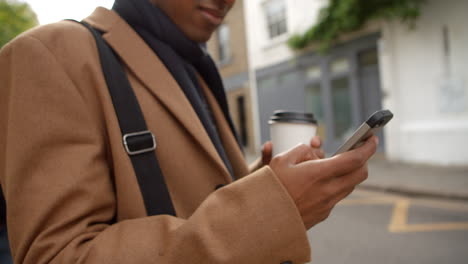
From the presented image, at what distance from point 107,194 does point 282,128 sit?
0.58m

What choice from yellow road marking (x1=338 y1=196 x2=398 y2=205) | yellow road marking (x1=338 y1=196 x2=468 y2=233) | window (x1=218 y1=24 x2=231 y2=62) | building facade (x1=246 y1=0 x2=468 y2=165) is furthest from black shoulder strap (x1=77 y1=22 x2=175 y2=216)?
window (x1=218 y1=24 x2=231 y2=62)

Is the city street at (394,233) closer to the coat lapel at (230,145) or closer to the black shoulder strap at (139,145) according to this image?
the coat lapel at (230,145)

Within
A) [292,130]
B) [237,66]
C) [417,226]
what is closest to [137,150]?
[292,130]

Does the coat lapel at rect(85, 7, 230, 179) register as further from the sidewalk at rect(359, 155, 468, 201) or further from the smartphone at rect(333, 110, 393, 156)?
the sidewalk at rect(359, 155, 468, 201)

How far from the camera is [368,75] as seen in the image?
31.0ft

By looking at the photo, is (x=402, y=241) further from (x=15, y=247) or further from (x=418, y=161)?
(x=418, y=161)

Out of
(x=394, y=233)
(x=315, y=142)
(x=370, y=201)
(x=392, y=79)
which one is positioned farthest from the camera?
(x=392, y=79)

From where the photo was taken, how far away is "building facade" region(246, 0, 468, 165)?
777cm

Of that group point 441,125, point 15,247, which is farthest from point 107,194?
point 441,125

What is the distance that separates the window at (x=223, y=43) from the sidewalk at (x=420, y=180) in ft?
27.1

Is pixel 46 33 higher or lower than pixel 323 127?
higher

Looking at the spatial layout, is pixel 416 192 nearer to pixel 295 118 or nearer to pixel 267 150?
pixel 267 150

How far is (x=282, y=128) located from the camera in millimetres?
1162

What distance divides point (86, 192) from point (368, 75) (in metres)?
9.62
